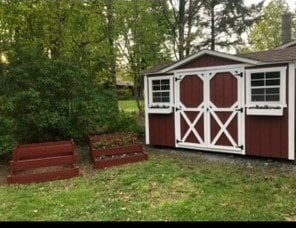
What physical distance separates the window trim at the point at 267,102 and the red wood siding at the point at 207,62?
0.65 meters

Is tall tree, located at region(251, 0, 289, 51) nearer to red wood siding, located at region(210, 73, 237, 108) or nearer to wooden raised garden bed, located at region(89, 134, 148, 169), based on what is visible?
red wood siding, located at region(210, 73, 237, 108)

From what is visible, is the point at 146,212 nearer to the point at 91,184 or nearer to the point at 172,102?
the point at 91,184

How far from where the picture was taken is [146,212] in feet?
16.5

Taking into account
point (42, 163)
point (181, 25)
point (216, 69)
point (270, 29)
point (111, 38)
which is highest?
point (270, 29)

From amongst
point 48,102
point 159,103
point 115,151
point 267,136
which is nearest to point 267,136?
point 267,136

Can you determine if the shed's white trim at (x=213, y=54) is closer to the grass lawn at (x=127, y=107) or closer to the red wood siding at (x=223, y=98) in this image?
the red wood siding at (x=223, y=98)

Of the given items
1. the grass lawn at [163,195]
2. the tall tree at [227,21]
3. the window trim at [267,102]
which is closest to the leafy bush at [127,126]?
the grass lawn at [163,195]

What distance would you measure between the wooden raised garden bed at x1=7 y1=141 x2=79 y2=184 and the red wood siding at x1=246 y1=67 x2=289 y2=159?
400 centimetres

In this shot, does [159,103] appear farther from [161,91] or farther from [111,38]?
[111,38]

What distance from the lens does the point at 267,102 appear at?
307 inches

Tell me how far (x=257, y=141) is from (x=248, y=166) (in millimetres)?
659

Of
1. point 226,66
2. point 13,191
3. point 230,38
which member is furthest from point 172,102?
point 230,38

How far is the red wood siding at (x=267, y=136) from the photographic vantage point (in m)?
7.71

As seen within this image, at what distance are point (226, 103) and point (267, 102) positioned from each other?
1.11 metres
